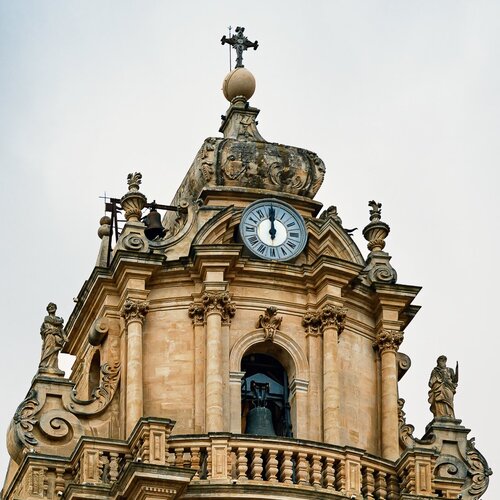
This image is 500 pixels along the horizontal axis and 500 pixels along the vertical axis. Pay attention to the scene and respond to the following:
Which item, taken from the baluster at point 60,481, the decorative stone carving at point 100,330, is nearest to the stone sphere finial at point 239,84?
the decorative stone carving at point 100,330

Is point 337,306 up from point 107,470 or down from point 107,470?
up

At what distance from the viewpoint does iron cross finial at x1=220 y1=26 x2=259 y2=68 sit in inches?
1639

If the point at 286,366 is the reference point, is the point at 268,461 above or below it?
below

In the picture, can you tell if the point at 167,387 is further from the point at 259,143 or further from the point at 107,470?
the point at 259,143

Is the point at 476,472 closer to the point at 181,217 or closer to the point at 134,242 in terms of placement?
the point at 181,217

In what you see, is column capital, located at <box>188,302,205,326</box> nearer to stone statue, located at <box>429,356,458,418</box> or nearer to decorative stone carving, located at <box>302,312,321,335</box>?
decorative stone carving, located at <box>302,312,321,335</box>

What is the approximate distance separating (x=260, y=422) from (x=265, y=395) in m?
0.75

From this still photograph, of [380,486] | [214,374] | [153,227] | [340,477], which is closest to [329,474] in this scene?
[340,477]

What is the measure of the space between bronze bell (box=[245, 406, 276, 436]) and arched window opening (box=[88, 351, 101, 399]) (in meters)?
2.65

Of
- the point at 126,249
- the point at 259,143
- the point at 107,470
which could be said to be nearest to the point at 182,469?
the point at 107,470

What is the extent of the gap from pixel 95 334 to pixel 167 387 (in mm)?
1561

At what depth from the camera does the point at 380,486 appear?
36750 mm

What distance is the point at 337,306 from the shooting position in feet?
124

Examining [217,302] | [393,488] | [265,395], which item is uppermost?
A: [217,302]
